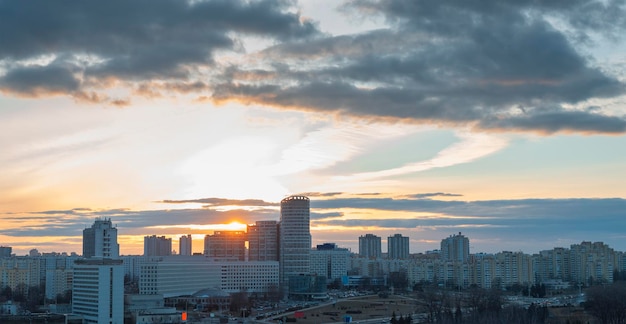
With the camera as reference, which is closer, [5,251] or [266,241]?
[266,241]

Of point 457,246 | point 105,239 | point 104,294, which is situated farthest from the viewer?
point 457,246

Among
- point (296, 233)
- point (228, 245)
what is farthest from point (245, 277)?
point (228, 245)

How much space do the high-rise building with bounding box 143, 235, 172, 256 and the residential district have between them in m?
0.21

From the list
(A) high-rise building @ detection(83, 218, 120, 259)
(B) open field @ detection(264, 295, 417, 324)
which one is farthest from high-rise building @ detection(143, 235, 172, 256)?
(A) high-rise building @ detection(83, 218, 120, 259)

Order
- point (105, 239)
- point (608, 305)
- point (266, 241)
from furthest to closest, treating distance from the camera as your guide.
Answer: point (266, 241)
point (105, 239)
point (608, 305)

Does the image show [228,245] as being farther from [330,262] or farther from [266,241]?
[330,262]

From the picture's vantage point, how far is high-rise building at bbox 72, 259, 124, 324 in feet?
201

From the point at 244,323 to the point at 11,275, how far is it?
57683 mm

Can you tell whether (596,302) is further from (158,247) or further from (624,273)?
(158,247)

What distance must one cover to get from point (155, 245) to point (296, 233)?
5518 cm

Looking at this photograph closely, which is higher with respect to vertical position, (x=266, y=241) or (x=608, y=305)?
(x=266, y=241)

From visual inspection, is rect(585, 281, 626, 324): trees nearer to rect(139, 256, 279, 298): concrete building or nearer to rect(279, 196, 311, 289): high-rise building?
rect(139, 256, 279, 298): concrete building

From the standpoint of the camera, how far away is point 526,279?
452 feet

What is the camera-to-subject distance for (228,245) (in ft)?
445
